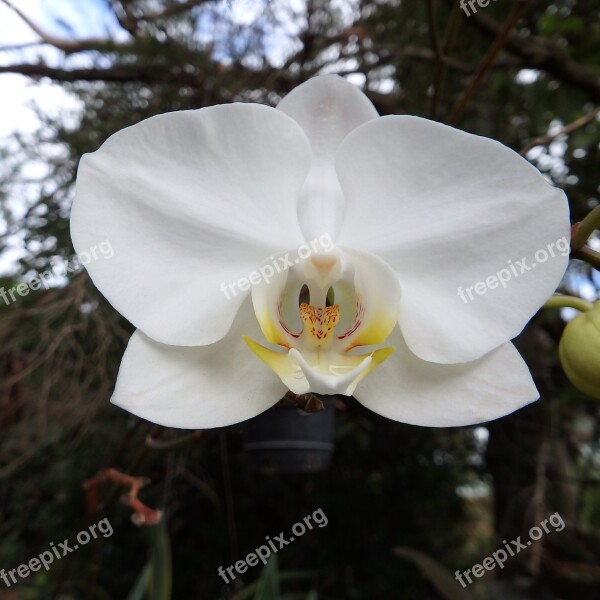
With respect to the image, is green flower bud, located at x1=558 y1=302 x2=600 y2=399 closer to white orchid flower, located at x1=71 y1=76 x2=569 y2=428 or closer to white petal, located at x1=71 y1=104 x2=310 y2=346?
white orchid flower, located at x1=71 y1=76 x2=569 y2=428

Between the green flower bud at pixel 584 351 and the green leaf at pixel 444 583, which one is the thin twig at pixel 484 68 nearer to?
the green flower bud at pixel 584 351

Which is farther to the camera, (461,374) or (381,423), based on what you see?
(381,423)

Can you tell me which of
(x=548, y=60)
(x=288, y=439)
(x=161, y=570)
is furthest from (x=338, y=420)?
(x=548, y=60)

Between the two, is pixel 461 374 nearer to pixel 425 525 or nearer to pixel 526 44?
pixel 526 44

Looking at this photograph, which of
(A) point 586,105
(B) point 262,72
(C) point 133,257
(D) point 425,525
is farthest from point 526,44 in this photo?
(D) point 425,525

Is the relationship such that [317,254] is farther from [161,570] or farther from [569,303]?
[161,570]

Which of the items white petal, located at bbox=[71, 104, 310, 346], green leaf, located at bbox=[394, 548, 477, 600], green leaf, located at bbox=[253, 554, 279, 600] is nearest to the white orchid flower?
white petal, located at bbox=[71, 104, 310, 346]

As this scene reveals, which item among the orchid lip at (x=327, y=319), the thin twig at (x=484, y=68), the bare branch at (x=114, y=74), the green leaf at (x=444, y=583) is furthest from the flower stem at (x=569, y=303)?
the bare branch at (x=114, y=74)
